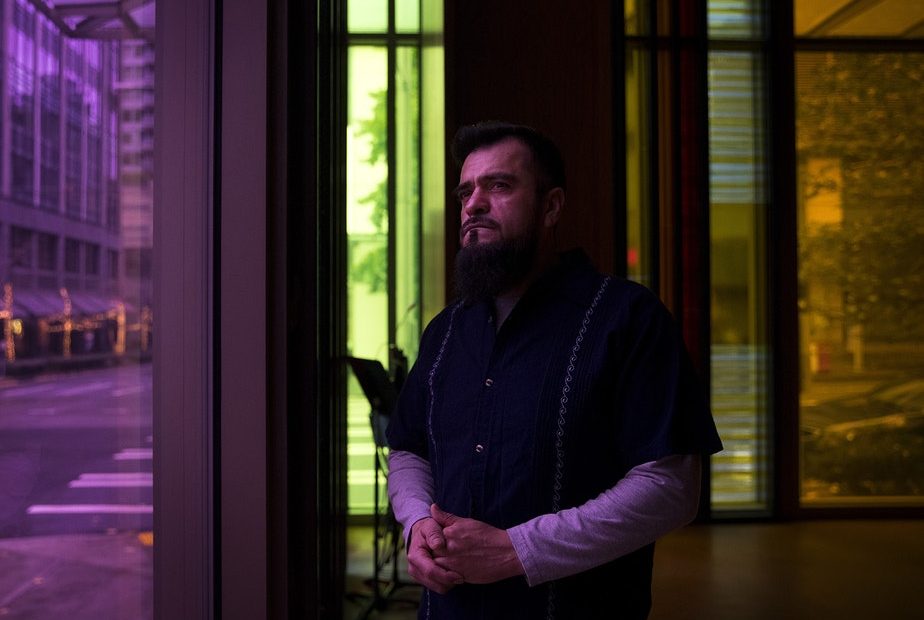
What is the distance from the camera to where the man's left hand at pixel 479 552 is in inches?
46.9

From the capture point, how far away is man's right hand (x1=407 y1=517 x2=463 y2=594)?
1.21m

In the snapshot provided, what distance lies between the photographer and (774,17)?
5699 millimetres

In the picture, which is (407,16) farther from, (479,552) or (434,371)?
(479,552)

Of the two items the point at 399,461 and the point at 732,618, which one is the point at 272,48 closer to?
the point at 399,461

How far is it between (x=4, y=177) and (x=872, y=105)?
19.5 feet

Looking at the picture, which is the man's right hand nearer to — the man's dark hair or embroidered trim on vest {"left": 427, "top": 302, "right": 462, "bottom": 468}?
embroidered trim on vest {"left": 427, "top": 302, "right": 462, "bottom": 468}

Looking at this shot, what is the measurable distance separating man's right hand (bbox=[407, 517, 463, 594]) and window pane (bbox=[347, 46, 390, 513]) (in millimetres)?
3530

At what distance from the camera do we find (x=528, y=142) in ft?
Result: 4.65

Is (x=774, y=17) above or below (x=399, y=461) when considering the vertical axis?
above

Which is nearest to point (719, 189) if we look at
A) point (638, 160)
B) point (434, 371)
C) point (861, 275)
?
point (638, 160)

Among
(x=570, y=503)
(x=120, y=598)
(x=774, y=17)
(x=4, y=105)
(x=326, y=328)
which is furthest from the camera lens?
(x=774, y=17)

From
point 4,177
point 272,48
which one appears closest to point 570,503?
point 4,177

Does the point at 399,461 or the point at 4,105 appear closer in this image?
the point at 4,105

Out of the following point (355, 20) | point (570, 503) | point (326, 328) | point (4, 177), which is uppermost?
point (355, 20)
